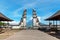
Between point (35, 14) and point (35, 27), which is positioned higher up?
point (35, 14)

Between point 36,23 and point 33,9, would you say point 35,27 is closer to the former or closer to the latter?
point 36,23

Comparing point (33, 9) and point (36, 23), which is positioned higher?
point (33, 9)

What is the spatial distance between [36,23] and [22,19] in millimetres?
4084

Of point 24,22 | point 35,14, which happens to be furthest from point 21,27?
point 35,14

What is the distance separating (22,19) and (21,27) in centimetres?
281

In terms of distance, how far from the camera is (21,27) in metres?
54.2

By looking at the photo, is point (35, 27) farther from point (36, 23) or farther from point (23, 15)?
point (23, 15)

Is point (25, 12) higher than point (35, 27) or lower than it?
higher

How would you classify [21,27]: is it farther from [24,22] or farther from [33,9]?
[33,9]

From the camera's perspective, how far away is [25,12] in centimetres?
5672

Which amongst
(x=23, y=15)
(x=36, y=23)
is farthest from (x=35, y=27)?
(x=23, y=15)

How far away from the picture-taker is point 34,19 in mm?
55469

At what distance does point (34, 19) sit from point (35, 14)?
1.50 metres

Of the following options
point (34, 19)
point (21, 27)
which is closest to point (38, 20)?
point (34, 19)
